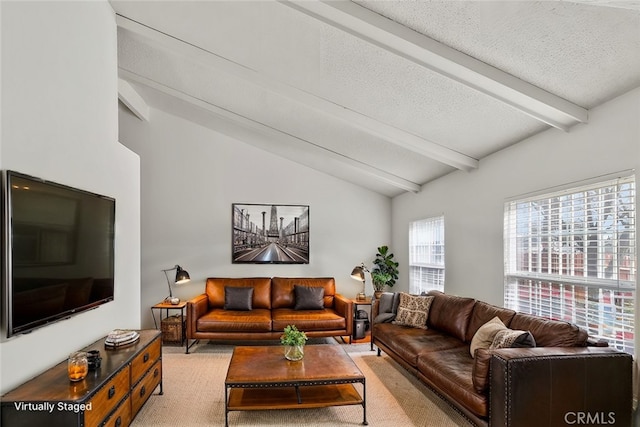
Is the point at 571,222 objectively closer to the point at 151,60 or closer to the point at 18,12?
the point at 18,12

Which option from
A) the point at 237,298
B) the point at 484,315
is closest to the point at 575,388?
the point at 484,315

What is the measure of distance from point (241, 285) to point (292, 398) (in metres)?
2.76

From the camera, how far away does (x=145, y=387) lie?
9.78ft

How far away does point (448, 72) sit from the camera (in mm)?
2666

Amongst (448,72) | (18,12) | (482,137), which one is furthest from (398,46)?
(18,12)

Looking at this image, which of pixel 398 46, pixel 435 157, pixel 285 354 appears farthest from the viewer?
pixel 435 157

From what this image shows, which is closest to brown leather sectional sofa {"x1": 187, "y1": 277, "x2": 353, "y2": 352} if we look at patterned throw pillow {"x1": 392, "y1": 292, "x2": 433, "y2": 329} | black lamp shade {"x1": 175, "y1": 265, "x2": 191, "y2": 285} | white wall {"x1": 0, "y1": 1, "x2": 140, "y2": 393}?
black lamp shade {"x1": 175, "y1": 265, "x2": 191, "y2": 285}

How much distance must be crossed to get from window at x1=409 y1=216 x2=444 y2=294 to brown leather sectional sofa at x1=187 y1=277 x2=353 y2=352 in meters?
1.22

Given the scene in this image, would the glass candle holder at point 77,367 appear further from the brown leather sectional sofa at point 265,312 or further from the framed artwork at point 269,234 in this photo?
the framed artwork at point 269,234

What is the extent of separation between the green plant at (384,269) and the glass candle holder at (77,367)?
4326 millimetres

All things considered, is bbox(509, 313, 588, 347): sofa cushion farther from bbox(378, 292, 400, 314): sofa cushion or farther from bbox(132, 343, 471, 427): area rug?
bbox(378, 292, 400, 314): sofa cushion

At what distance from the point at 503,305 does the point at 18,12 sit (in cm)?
435

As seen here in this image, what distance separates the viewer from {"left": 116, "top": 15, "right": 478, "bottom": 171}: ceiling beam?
141 inches

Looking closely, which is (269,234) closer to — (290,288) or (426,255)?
(290,288)
